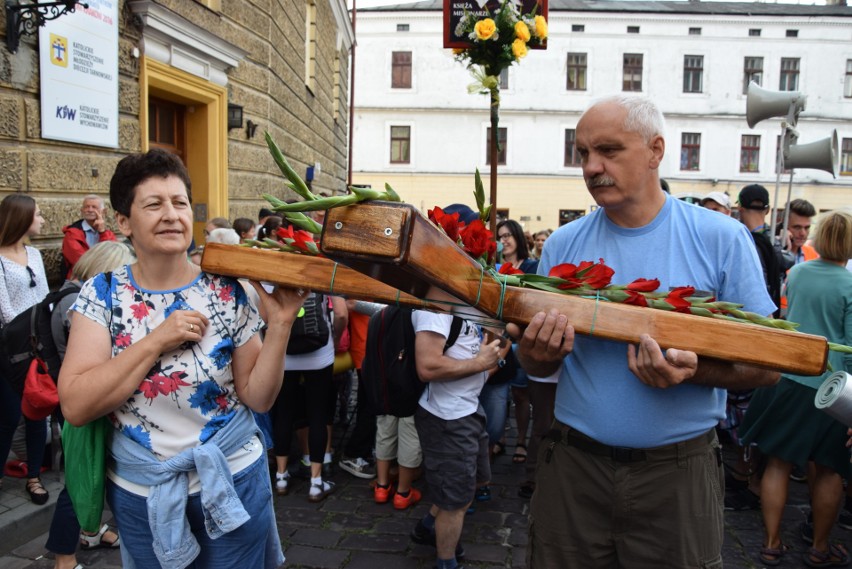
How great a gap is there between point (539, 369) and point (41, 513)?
382 centimetres

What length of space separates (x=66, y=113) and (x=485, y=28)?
13.2 feet

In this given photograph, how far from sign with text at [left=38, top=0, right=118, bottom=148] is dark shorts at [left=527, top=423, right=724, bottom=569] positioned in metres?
5.49

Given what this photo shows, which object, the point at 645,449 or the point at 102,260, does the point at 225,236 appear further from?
the point at 645,449

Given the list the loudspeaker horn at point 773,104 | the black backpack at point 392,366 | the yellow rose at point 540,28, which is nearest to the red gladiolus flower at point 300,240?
the black backpack at point 392,366

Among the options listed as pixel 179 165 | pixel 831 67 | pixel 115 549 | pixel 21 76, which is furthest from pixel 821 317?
pixel 831 67

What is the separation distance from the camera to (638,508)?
2.10 meters

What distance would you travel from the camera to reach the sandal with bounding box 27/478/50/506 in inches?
168

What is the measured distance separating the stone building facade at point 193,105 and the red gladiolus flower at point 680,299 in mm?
5403

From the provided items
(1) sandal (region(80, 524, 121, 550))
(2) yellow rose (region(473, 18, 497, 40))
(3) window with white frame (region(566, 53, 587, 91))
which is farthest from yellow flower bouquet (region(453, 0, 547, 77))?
(3) window with white frame (region(566, 53, 587, 91))

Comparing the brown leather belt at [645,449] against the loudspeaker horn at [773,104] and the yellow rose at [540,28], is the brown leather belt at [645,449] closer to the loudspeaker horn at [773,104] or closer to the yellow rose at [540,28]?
the yellow rose at [540,28]

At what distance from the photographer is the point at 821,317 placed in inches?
149

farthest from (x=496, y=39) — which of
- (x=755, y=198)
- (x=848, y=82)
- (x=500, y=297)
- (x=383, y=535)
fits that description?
(x=848, y=82)

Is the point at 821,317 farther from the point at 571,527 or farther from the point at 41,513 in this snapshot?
the point at 41,513

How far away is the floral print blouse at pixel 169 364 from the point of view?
2.09 metres
